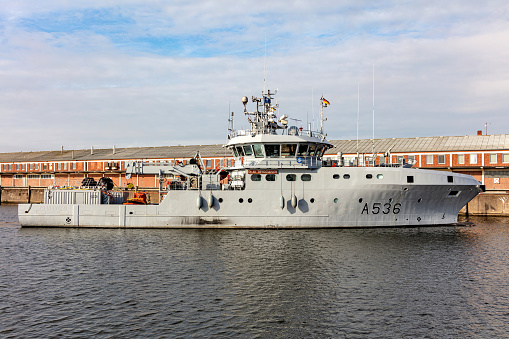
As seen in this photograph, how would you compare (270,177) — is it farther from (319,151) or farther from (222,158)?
(222,158)

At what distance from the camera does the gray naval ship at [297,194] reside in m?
30.7

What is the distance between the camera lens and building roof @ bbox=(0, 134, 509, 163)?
53006 millimetres

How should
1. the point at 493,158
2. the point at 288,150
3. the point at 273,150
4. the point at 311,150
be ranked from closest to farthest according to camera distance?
the point at 288,150, the point at 273,150, the point at 311,150, the point at 493,158

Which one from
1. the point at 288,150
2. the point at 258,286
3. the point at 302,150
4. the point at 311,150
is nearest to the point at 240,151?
the point at 288,150

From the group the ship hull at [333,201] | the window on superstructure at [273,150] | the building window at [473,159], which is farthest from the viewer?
the building window at [473,159]

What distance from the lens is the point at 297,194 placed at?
31.3m

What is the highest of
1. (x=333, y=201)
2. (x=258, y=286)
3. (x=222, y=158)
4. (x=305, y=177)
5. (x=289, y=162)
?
(x=222, y=158)

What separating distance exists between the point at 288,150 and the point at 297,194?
3632 mm

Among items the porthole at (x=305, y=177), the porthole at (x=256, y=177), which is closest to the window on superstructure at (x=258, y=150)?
the porthole at (x=256, y=177)

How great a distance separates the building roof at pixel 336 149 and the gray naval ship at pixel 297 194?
23.7 m

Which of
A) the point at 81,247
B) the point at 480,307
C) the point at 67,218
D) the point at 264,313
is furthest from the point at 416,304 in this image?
the point at 67,218

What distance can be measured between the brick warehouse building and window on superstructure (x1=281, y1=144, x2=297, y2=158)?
3854mm

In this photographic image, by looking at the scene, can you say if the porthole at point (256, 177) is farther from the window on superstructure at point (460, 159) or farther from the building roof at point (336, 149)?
the window on superstructure at point (460, 159)

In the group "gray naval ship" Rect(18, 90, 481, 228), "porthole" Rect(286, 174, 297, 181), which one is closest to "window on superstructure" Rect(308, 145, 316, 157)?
"gray naval ship" Rect(18, 90, 481, 228)
